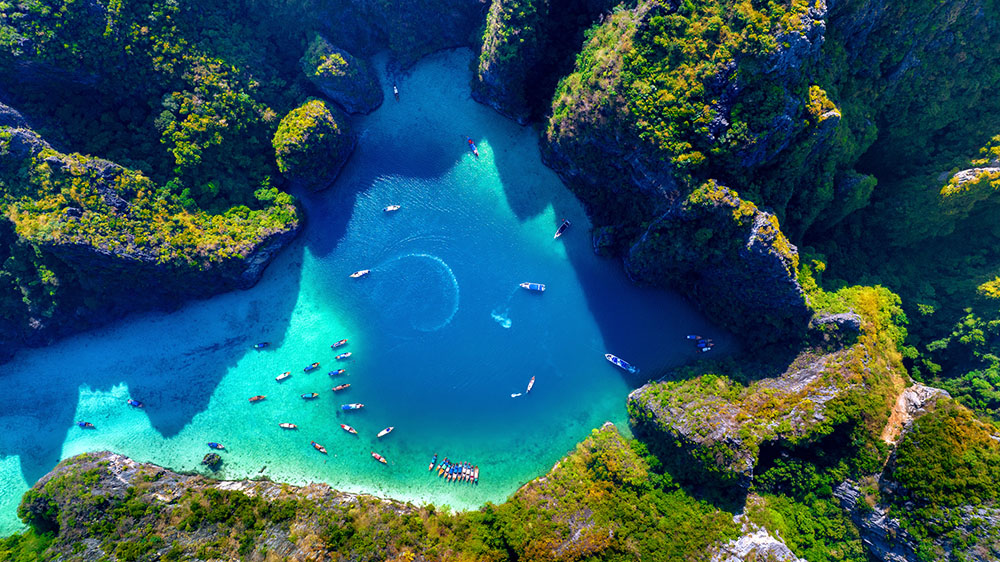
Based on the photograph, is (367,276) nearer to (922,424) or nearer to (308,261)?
(308,261)

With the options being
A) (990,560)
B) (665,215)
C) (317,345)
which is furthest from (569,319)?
(990,560)

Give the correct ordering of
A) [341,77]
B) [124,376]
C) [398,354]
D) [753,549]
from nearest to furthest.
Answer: [753,549] < [124,376] < [341,77] < [398,354]

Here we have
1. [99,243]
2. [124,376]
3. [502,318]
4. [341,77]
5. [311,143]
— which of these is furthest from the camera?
[502,318]

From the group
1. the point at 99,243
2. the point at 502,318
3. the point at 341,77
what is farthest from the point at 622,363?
the point at 99,243

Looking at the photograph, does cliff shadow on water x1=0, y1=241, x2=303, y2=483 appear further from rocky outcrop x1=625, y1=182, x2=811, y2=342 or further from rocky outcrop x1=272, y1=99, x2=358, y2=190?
rocky outcrop x1=625, y1=182, x2=811, y2=342

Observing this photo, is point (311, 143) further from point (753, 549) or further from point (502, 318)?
point (753, 549)

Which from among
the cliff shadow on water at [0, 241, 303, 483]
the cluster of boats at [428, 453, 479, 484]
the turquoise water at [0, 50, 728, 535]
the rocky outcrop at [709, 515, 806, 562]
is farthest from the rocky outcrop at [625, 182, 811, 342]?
the cliff shadow on water at [0, 241, 303, 483]
